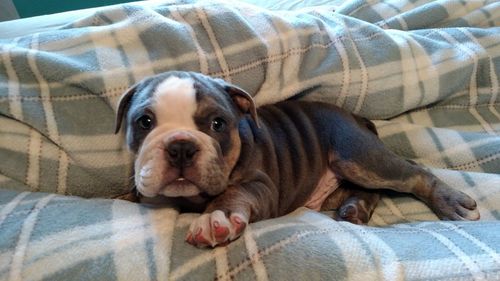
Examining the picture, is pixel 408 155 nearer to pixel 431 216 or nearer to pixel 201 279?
pixel 431 216

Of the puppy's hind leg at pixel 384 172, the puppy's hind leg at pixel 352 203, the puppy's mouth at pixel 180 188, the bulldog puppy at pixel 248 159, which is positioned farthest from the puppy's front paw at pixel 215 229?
the puppy's hind leg at pixel 384 172

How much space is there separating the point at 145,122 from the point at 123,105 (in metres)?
0.13

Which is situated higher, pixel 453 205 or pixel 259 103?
pixel 259 103

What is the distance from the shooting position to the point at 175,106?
1530mm

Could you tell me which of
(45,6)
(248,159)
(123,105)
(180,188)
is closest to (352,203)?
(248,159)

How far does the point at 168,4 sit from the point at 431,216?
1.31m

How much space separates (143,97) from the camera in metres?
1.57

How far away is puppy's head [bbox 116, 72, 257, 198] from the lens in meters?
1.42

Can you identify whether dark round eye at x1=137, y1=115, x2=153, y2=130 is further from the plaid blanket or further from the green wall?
the green wall

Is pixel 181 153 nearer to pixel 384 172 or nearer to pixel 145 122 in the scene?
pixel 145 122

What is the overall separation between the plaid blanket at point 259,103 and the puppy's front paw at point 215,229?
2 centimetres

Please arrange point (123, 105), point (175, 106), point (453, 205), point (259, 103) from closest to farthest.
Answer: point (175, 106) < point (123, 105) < point (453, 205) < point (259, 103)

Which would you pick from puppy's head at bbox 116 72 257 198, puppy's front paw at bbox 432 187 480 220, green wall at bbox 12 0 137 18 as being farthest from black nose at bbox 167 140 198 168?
green wall at bbox 12 0 137 18

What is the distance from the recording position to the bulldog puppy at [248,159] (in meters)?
1.42
